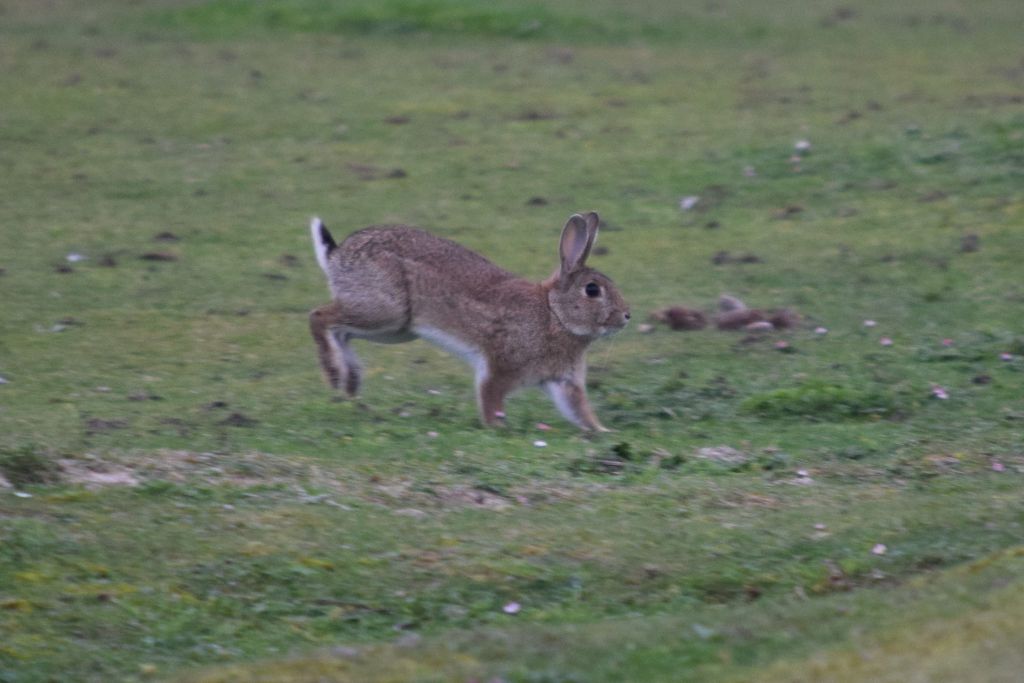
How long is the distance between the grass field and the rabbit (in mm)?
230

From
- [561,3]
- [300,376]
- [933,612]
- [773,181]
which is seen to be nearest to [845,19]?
[561,3]

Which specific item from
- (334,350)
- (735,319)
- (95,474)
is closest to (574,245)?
(334,350)

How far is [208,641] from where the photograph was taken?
4.99 metres

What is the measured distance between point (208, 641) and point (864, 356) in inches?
215

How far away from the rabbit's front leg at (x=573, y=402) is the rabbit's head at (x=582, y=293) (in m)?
0.28

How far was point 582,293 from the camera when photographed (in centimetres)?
Answer: 847

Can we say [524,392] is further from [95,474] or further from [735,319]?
[95,474]

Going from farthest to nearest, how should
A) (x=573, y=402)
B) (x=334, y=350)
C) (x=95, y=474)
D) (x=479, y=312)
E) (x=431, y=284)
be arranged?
1. (x=334, y=350)
2. (x=431, y=284)
3. (x=479, y=312)
4. (x=573, y=402)
5. (x=95, y=474)

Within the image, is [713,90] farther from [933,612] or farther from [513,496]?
[933,612]

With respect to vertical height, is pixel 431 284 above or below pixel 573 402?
above

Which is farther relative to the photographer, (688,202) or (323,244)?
(688,202)

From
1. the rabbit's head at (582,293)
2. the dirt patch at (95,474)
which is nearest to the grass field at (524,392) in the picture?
the dirt patch at (95,474)

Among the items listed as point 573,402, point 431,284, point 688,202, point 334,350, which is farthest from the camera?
point 688,202

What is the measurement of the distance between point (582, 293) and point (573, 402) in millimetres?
596
